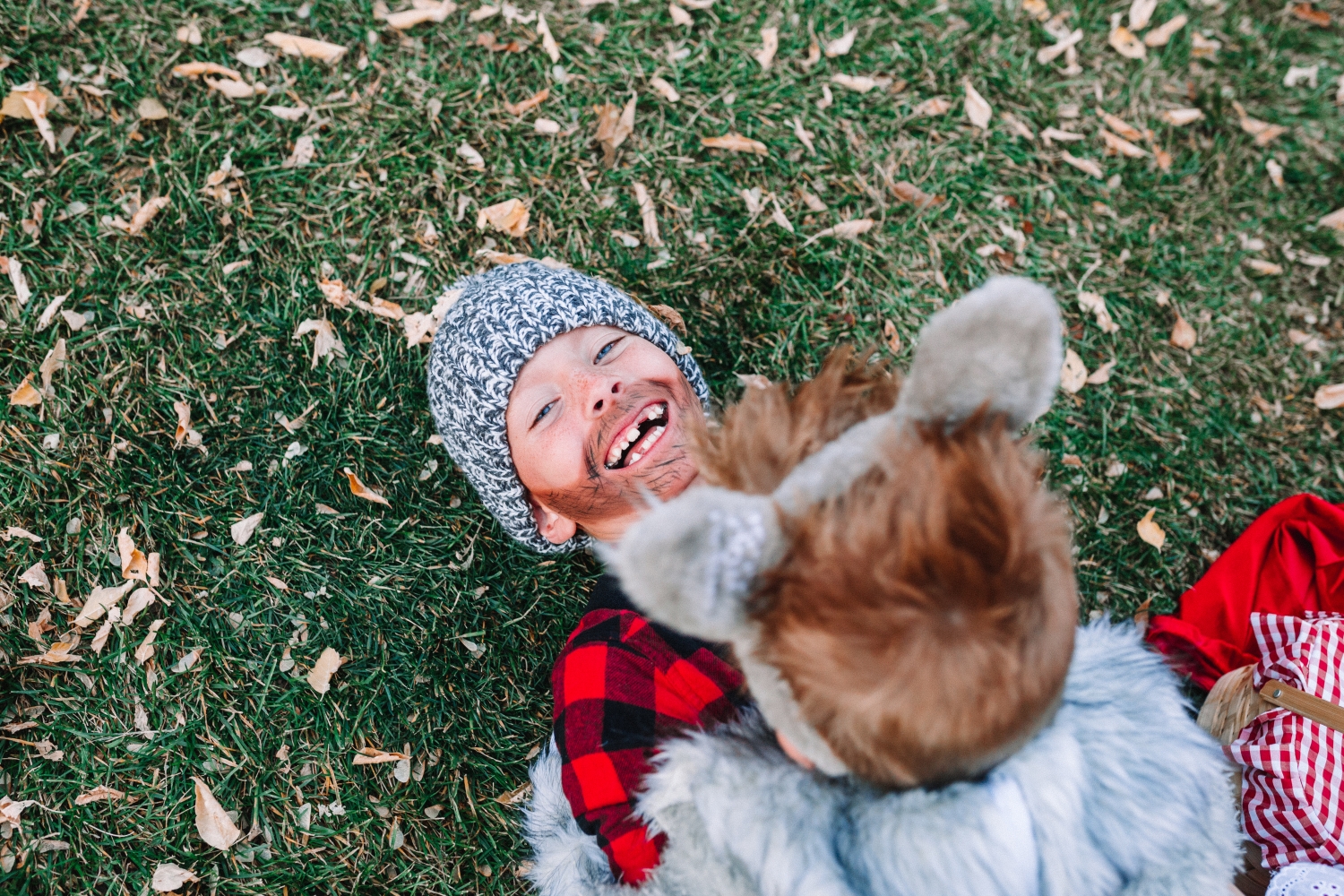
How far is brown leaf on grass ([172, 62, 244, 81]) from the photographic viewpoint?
3.69 meters

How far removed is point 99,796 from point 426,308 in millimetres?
2327

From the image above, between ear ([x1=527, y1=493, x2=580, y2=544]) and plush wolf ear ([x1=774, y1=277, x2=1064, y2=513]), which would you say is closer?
plush wolf ear ([x1=774, y1=277, x2=1064, y2=513])

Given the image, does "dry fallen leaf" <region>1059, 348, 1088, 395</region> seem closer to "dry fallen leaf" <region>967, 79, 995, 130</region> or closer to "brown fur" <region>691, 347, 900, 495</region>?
"dry fallen leaf" <region>967, 79, 995, 130</region>

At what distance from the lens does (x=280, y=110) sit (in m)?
3.73

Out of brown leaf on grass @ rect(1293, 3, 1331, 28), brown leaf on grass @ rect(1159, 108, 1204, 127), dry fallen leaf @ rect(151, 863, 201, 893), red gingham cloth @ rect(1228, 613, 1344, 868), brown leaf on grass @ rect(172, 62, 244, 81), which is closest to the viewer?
red gingham cloth @ rect(1228, 613, 1344, 868)

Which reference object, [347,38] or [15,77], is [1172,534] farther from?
[15,77]

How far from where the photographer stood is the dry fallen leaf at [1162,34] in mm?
4297

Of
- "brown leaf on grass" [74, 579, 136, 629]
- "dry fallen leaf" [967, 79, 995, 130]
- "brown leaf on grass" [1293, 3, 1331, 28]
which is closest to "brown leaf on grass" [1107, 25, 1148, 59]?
"dry fallen leaf" [967, 79, 995, 130]

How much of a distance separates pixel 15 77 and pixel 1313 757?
573 cm

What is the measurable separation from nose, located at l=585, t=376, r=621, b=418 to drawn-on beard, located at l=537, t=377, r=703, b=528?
0.03 m

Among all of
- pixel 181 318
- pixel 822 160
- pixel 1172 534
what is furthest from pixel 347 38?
pixel 1172 534

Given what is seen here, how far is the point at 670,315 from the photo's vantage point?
3.71m

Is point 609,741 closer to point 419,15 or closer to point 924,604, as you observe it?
point 924,604

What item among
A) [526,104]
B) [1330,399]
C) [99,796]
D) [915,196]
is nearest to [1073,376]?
[915,196]
